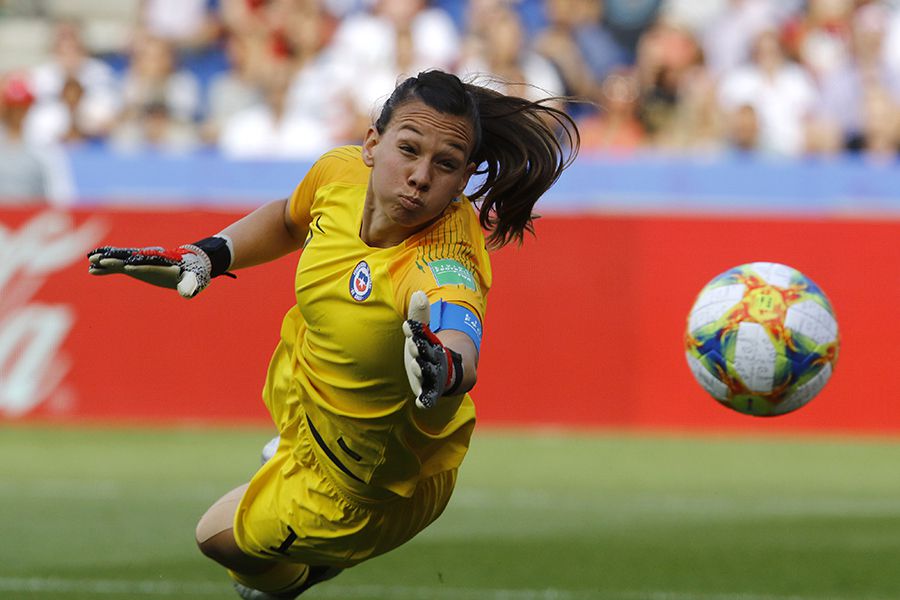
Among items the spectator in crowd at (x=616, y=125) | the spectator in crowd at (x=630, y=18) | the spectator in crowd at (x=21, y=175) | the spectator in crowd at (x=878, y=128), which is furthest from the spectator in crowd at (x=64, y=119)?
the spectator in crowd at (x=878, y=128)

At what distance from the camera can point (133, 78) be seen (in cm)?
1568

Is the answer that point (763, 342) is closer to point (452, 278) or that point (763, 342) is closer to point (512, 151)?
point (512, 151)

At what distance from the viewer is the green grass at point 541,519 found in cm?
717

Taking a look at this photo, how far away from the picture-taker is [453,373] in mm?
4273

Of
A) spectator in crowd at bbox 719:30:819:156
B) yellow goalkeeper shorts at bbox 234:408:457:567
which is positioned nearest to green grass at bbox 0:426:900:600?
yellow goalkeeper shorts at bbox 234:408:457:567

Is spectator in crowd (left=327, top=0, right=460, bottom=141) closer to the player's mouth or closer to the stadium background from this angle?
the stadium background

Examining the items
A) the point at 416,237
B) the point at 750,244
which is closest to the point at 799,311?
the point at 416,237

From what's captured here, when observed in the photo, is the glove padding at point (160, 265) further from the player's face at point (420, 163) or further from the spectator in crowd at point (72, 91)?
the spectator in crowd at point (72, 91)

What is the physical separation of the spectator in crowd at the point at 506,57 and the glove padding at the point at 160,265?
9.17 m

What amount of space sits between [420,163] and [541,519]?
4599 millimetres

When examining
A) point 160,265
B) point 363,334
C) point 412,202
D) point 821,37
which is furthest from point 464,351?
point 821,37

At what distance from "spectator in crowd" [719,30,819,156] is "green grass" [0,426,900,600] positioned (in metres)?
3.07

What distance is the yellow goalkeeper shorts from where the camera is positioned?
18.1 feet

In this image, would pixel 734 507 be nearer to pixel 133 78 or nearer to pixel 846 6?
pixel 846 6
